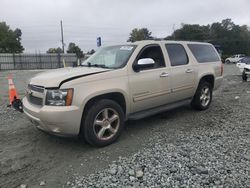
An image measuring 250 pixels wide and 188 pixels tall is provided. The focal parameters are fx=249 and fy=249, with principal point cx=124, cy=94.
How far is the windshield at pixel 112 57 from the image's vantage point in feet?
15.3

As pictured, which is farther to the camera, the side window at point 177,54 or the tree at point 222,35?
the tree at point 222,35

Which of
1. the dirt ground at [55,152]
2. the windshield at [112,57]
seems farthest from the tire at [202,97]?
the windshield at [112,57]

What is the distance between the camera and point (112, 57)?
4.98 m

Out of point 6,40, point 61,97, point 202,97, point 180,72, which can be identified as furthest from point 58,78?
point 6,40

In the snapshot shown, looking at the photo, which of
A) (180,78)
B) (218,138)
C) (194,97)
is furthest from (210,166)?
(194,97)

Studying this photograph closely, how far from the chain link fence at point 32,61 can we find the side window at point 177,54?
2902cm

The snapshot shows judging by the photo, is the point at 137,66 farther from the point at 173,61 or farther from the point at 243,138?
the point at 243,138

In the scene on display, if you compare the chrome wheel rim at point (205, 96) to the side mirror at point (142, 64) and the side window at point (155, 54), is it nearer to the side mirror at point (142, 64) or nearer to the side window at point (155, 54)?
the side window at point (155, 54)

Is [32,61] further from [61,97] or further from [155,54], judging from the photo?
[61,97]

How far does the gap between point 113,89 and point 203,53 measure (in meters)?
3.39

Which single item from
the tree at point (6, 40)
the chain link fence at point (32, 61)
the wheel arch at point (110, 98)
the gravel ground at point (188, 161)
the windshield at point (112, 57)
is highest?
the tree at point (6, 40)

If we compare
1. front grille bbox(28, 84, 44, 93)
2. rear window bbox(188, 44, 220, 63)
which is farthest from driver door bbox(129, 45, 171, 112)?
front grille bbox(28, 84, 44, 93)

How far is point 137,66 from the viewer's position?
4586 mm

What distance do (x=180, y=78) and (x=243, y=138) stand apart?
1.80 meters
